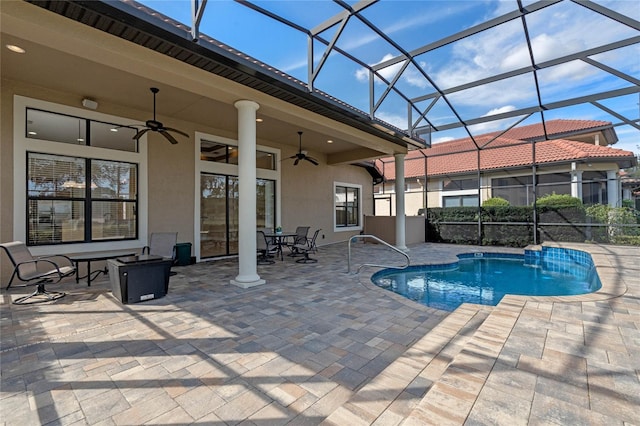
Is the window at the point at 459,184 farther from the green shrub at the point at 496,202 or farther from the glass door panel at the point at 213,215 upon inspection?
the glass door panel at the point at 213,215

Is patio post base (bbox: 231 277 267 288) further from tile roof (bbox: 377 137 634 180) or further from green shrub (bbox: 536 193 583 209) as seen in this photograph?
green shrub (bbox: 536 193 583 209)

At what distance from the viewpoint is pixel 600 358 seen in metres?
2.35

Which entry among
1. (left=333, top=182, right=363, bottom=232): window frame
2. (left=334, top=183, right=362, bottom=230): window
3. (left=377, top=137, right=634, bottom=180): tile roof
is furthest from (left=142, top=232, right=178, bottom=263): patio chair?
(left=377, top=137, right=634, bottom=180): tile roof

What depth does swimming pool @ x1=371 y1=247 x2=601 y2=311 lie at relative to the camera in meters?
5.57

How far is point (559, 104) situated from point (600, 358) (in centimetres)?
800

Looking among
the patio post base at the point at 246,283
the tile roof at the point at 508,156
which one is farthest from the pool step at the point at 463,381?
the tile roof at the point at 508,156

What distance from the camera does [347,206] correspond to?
43.3 ft

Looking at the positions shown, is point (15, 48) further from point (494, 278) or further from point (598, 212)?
point (598, 212)

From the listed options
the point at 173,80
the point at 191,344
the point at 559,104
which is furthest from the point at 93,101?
the point at 559,104

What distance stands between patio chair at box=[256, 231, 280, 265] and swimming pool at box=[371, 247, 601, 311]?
274 centimetres

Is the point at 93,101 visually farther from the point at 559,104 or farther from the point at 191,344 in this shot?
the point at 559,104

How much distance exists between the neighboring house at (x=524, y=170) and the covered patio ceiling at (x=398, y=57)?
1.64 meters

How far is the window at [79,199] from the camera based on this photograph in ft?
18.1

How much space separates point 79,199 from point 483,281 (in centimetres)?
884
